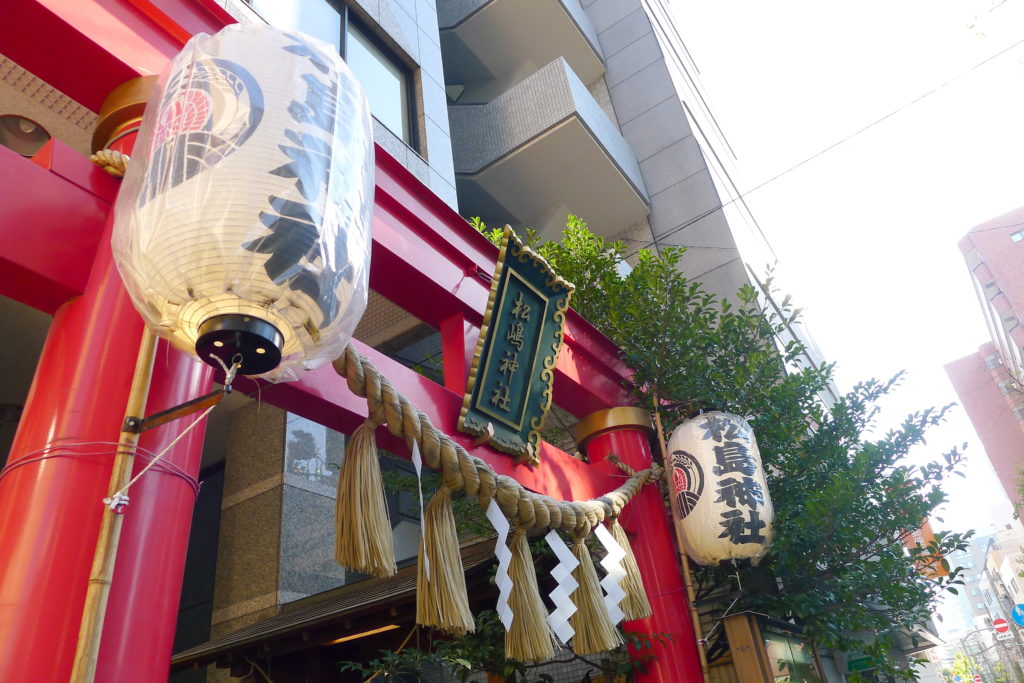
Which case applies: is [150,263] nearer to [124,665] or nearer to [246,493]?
[124,665]

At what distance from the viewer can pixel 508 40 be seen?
1221cm

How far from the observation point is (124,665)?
73.9 inches

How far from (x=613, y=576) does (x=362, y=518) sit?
6.08ft

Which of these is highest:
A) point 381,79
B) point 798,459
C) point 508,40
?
point 508,40

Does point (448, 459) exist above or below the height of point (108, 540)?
above

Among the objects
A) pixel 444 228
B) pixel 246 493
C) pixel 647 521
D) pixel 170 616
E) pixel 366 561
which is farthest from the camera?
pixel 246 493

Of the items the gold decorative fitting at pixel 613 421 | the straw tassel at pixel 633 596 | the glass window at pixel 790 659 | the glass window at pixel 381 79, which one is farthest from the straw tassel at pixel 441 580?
the glass window at pixel 381 79

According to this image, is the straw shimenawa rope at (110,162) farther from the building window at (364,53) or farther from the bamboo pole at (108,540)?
the building window at (364,53)

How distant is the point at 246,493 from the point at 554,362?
4445 mm

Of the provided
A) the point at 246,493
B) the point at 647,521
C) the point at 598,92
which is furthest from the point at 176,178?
the point at 598,92

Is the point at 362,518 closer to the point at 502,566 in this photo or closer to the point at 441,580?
the point at 441,580

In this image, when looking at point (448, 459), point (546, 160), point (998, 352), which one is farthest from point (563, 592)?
point (998, 352)

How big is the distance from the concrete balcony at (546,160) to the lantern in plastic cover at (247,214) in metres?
8.37

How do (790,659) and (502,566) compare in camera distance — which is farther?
(790,659)
